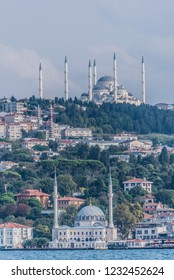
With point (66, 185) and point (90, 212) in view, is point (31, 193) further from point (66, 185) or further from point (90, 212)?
point (90, 212)

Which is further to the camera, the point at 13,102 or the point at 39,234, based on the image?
the point at 13,102

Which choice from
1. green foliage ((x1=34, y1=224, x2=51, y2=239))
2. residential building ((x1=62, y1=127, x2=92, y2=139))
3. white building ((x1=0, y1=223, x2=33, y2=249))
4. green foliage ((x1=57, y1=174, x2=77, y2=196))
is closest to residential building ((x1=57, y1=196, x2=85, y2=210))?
green foliage ((x1=57, y1=174, x2=77, y2=196))

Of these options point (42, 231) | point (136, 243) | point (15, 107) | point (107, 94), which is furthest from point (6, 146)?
point (136, 243)

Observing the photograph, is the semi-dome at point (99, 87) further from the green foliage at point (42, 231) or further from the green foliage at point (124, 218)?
the green foliage at point (42, 231)
